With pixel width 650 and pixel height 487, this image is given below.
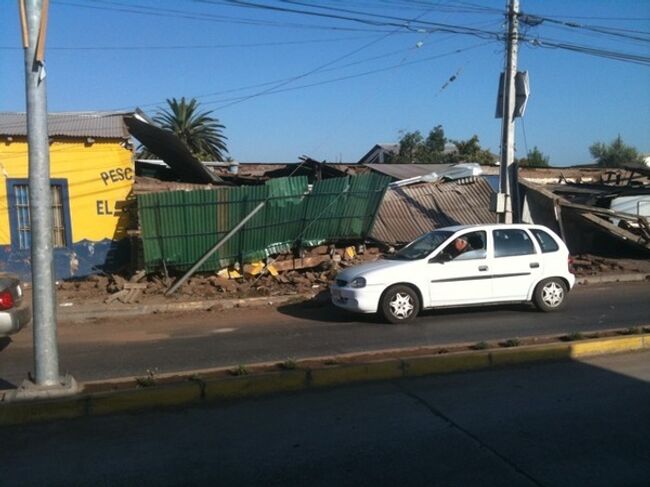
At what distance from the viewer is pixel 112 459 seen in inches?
172

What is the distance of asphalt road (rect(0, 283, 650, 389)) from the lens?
301 inches

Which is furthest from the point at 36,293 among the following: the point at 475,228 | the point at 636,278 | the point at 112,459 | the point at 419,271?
the point at 636,278

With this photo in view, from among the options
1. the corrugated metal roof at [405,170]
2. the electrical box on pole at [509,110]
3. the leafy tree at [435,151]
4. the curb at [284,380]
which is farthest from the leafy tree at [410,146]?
the curb at [284,380]

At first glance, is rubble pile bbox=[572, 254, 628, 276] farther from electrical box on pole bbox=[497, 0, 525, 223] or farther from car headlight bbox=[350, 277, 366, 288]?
car headlight bbox=[350, 277, 366, 288]

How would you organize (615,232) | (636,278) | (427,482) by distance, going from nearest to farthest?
(427,482) → (636,278) → (615,232)

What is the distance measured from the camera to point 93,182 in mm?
14141

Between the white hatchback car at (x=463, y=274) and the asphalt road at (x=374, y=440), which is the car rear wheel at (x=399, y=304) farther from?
the asphalt road at (x=374, y=440)

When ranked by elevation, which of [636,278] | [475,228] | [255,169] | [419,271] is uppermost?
[255,169]

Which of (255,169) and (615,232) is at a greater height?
(255,169)

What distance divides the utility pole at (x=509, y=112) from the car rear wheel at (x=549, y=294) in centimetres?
413

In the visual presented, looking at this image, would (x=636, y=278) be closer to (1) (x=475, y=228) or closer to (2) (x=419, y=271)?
(1) (x=475, y=228)

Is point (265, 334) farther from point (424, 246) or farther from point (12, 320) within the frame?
point (12, 320)

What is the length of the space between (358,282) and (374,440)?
494cm

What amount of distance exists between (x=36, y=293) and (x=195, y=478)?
237 cm
